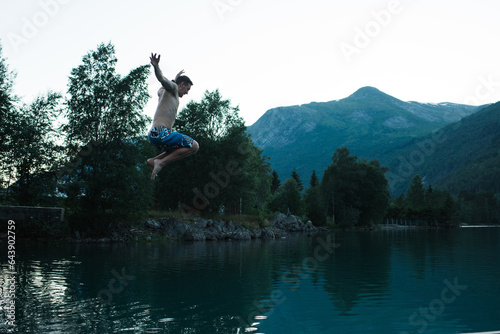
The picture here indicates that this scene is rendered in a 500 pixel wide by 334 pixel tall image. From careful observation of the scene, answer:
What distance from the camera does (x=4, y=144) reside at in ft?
124

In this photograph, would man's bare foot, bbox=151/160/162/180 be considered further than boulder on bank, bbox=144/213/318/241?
No

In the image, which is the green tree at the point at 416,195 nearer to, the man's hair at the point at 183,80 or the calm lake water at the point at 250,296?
the calm lake water at the point at 250,296

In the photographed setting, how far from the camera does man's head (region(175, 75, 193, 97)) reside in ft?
25.4

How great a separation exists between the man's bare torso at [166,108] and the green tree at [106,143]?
33867 millimetres

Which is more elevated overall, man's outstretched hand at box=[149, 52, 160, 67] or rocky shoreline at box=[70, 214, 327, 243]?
man's outstretched hand at box=[149, 52, 160, 67]

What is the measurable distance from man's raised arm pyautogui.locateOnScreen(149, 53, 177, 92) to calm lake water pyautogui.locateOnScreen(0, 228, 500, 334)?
678cm

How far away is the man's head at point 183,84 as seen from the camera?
25.4ft

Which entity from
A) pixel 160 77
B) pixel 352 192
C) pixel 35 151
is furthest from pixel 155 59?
pixel 352 192

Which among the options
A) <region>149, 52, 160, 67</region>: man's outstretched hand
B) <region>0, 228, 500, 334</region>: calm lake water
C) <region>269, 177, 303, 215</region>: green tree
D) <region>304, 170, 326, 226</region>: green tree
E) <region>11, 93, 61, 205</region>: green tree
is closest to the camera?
<region>149, 52, 160, 67</region>: man's outstretched hand

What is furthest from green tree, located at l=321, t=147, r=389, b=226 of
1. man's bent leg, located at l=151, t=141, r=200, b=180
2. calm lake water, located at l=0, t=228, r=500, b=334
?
man's bent leg, located at l=151, t=141, r=200, b=180

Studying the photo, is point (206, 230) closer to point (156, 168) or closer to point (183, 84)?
point (156, 168)

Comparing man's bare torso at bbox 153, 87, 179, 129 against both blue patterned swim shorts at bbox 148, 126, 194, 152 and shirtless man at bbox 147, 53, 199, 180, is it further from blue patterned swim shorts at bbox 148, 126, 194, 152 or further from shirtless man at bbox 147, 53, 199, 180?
blue patterned swim shorts at bbox 148, 126, 194, 152

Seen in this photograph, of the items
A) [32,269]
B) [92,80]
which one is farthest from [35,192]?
[32,269]

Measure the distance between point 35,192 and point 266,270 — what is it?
24780 millimetres
